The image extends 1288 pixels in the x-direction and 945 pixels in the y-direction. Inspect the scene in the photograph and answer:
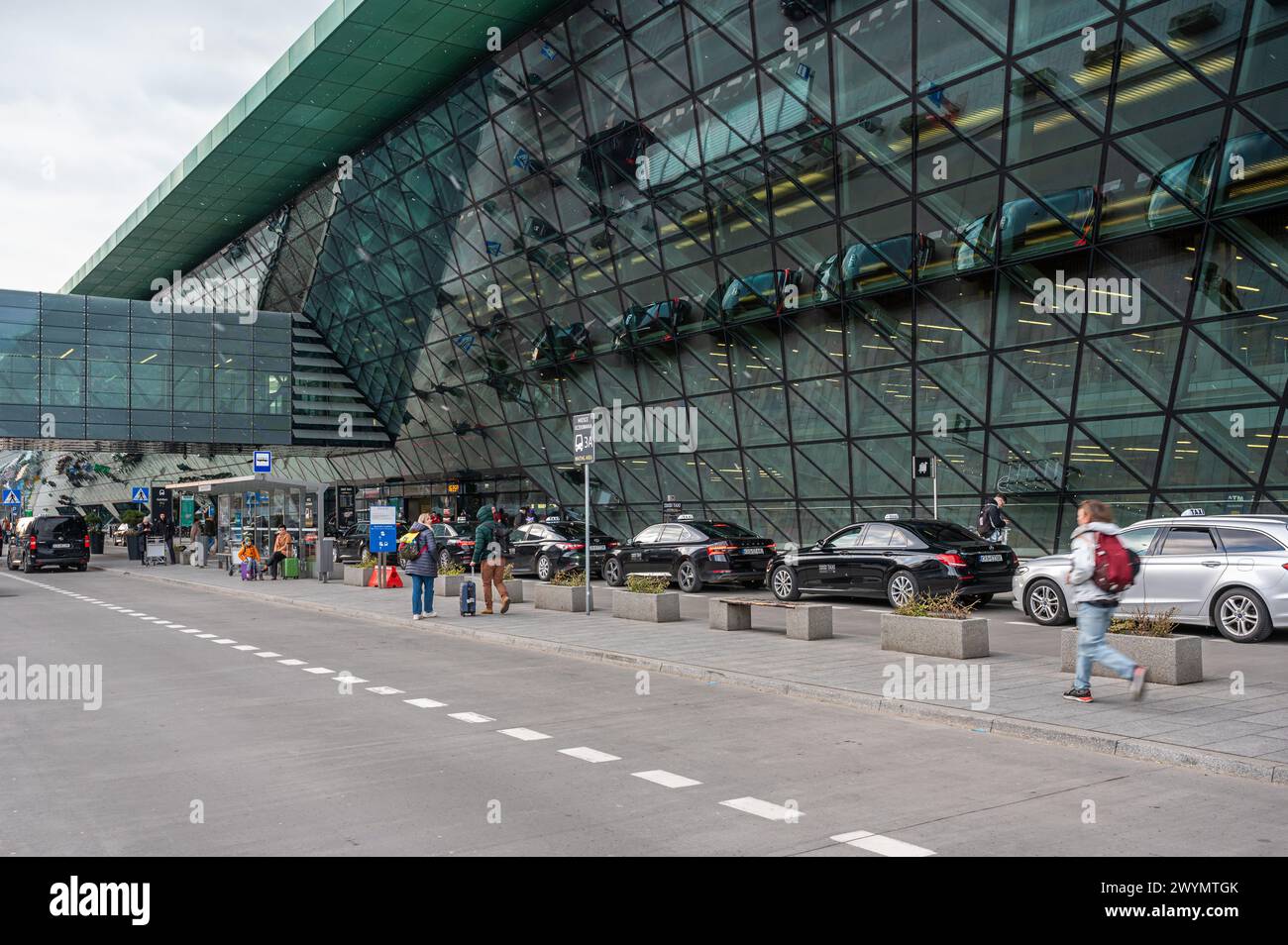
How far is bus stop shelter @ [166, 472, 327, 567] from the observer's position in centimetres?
3062

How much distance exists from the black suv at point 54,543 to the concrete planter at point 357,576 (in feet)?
57.7

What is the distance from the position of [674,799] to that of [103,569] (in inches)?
1565

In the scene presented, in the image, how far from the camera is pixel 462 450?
4572 cm

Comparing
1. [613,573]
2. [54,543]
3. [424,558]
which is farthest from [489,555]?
[54,543]

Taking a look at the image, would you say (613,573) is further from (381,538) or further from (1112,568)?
(1112,568)

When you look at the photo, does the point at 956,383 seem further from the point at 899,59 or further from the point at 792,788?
the point at 792,788

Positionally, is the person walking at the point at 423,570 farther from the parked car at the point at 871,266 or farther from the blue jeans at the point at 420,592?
the parked car at the point at 871,266

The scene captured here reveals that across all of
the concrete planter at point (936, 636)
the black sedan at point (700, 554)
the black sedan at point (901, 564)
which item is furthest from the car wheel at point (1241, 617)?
the black sedan at point (700, 554)

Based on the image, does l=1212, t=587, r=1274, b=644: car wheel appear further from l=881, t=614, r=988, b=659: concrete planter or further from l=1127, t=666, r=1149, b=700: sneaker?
l=1127, t=666, r=1149, b=700: sneaker

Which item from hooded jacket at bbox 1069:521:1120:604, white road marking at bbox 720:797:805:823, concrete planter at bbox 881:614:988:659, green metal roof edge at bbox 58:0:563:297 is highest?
green metal roof edge at bbox 58:0:563:297

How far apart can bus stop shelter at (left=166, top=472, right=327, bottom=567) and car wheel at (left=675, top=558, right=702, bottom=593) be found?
10.9 m

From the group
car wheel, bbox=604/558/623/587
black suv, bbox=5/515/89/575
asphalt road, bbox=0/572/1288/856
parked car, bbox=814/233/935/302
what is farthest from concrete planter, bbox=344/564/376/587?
black suv, bbox=5/515/89/575

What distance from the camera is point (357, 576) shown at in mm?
27188
